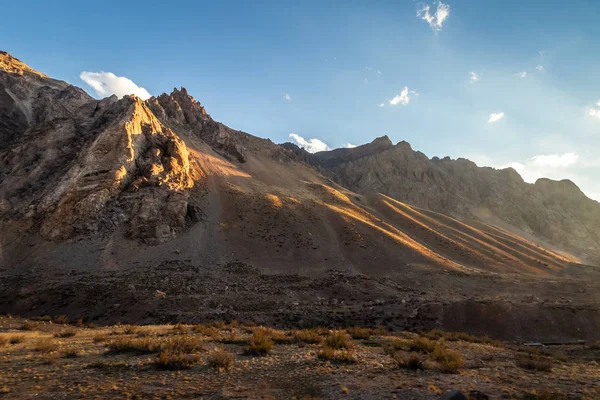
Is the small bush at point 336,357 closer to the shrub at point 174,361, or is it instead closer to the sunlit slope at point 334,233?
the shrub at point 174,361

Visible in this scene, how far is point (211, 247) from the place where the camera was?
39.2 meters

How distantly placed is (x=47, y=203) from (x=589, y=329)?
169 feet

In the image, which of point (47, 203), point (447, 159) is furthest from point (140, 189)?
point (447, 159)

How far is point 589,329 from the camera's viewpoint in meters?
22.3

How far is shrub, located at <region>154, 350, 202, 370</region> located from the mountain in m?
13.7

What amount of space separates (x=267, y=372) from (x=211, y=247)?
31287 mm

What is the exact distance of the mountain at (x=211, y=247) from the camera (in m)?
25.0

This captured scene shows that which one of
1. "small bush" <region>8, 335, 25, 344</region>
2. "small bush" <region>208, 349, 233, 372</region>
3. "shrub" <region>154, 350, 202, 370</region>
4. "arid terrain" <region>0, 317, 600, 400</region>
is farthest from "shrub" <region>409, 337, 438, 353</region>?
"small bush" <region>8, 335, 25, 344</region>

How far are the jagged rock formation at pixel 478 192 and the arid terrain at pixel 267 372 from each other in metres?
95.3

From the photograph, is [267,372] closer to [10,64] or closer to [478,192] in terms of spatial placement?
[10,64]

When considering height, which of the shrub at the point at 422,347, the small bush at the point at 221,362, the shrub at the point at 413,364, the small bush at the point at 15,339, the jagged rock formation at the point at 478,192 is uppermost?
the jagged rock formation at the point at 478,192

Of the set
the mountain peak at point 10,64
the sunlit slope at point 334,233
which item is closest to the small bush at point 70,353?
the sunlit slope at point 334,233

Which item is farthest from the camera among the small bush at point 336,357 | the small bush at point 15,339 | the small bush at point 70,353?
the small bush at point 15,339

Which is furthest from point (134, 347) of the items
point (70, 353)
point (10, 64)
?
point (10, 64)
